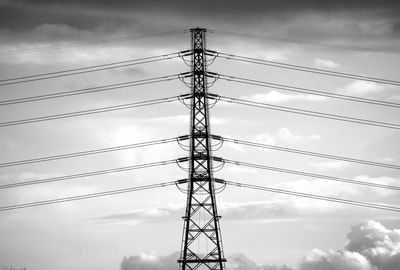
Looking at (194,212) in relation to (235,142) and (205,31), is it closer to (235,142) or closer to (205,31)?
(235,142)

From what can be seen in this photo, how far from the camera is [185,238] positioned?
67312 millimetres

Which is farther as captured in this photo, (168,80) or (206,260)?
(168,80)

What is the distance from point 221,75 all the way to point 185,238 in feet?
57.3

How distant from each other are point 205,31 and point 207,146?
474 inches

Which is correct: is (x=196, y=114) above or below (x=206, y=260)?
above

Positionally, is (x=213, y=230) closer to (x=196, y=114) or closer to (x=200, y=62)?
(x=196, y=114)

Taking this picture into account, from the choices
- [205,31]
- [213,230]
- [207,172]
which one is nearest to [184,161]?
[207,172]

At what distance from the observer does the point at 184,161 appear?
69812 mm

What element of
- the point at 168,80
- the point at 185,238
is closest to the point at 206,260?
the point at 185,238

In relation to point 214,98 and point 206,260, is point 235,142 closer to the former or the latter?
point 214,98

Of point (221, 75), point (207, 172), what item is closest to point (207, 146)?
point (207, 172)

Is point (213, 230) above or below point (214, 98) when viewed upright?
below

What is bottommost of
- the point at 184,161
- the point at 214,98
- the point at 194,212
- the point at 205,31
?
the point at 194,212

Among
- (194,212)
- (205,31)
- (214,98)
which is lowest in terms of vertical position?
(194,212)
